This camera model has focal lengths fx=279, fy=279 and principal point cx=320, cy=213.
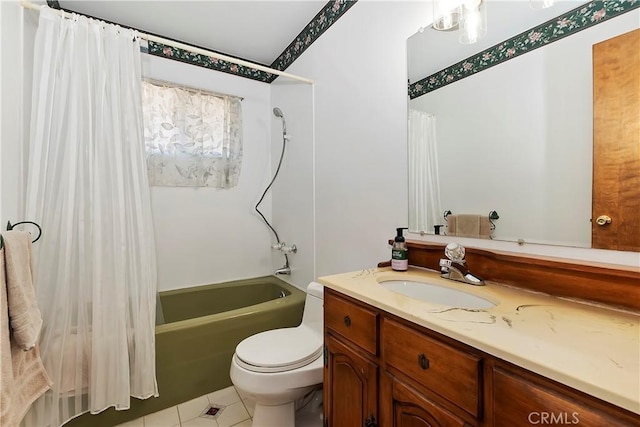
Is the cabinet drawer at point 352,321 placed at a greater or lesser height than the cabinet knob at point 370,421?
greater

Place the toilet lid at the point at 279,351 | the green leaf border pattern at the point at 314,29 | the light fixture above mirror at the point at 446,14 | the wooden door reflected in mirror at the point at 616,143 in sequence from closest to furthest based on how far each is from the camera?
the wooden door reflected in mirror at the point at 616,143 → the light fixture above mirror at the point at 446,14 → the toilet lid at the point at 279,351 → the green leaf border pattern at the point at 314,29

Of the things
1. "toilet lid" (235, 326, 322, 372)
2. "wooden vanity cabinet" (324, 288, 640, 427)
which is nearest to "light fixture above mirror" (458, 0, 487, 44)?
"wooden vanity cabinet" (324, 288, 640, 427)

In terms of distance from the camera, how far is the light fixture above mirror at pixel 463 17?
1103mm

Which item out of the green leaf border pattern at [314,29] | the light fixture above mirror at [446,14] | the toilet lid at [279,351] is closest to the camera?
the light fixture above mirror at [446,14]

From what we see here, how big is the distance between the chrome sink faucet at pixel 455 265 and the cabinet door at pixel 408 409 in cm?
46

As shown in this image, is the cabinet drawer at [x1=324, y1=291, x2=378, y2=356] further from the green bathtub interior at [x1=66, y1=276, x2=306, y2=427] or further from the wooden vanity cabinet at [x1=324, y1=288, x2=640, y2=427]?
the green bathtub interior at [x1=66, y1=276, x2=306, y2=427]

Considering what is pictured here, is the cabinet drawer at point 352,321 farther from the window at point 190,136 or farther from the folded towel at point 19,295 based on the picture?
the window at point 190,136

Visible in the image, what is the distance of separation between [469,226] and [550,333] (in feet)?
1.89

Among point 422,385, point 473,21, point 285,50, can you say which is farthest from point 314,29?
point 422,385

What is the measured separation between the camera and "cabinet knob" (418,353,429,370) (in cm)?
72

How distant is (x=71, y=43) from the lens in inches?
54.9

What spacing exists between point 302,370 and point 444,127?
1270mm

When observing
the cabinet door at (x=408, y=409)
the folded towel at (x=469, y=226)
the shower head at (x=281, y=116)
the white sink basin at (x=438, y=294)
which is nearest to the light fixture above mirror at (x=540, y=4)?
the folded towel at (x=469, y=226)

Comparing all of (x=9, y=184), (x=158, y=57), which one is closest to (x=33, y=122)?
(x=9, y=184)
